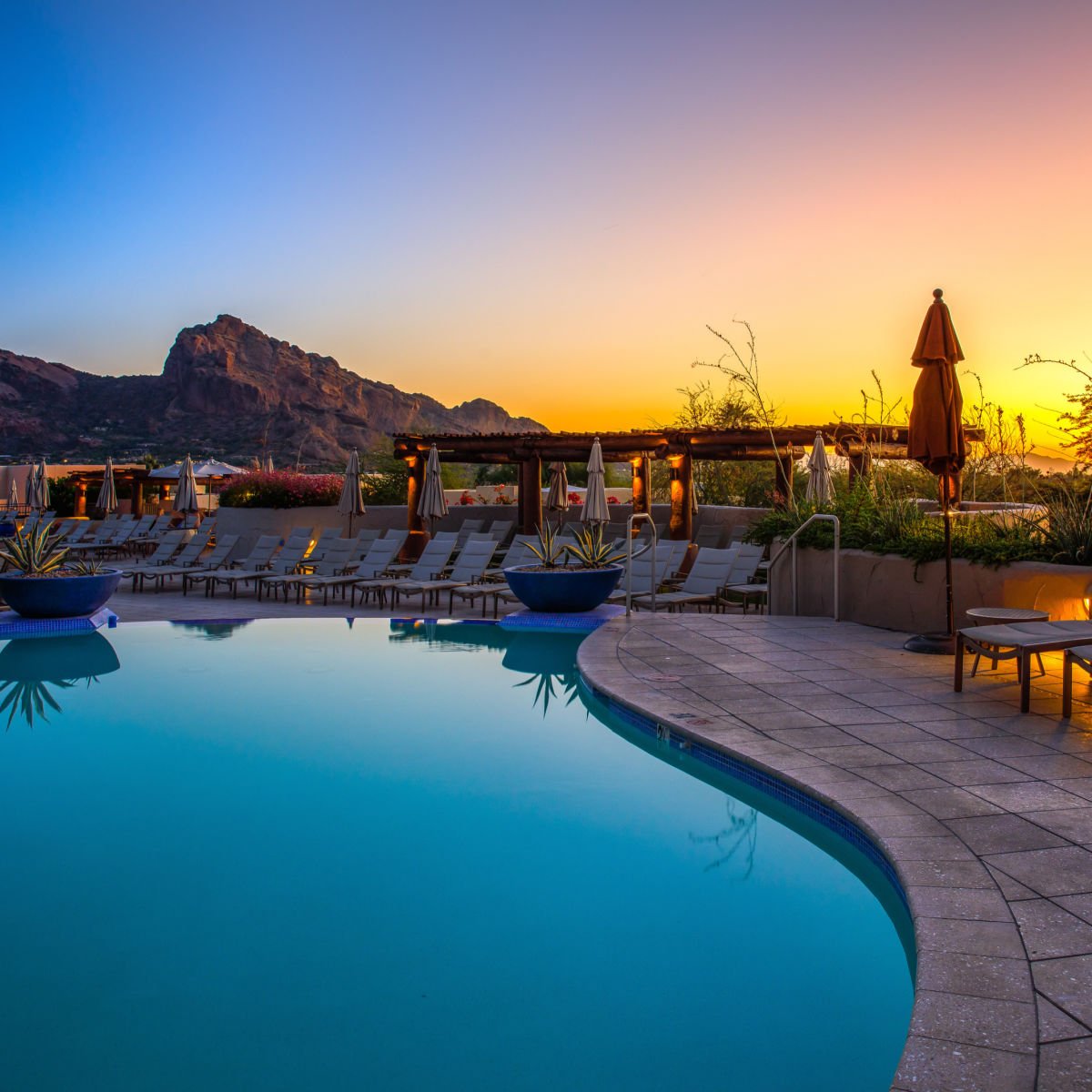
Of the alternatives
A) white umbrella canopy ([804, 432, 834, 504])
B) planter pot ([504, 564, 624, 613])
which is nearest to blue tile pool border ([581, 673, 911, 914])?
planter pot ([504, 564, 624, 613])

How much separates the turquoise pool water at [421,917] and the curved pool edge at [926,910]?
0.64 feet

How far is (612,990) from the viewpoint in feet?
9.23

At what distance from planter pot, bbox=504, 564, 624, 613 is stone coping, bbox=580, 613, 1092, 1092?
6.20 ft

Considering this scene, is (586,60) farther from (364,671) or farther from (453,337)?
(453,337)

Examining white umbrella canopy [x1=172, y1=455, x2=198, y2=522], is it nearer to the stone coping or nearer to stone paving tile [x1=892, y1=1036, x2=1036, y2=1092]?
the stone coping

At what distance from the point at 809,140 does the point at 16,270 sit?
31480 mm

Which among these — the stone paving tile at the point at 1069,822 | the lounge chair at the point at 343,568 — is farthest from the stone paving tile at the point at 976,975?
the lounge chair at the point at 343,568

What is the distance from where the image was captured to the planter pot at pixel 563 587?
924cm

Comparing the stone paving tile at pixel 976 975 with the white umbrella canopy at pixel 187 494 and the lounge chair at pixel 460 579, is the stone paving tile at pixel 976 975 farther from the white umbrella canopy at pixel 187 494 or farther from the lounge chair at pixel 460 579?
the white umbrella canopy at pixel 187 494

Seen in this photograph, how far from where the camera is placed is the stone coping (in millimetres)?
2021

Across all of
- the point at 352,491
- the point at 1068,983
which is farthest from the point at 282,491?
the point at 1068,983

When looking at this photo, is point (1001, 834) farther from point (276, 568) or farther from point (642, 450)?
point (642, 450)

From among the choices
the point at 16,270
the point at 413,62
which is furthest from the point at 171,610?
the point at 16,270

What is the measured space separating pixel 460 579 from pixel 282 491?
7.28m
